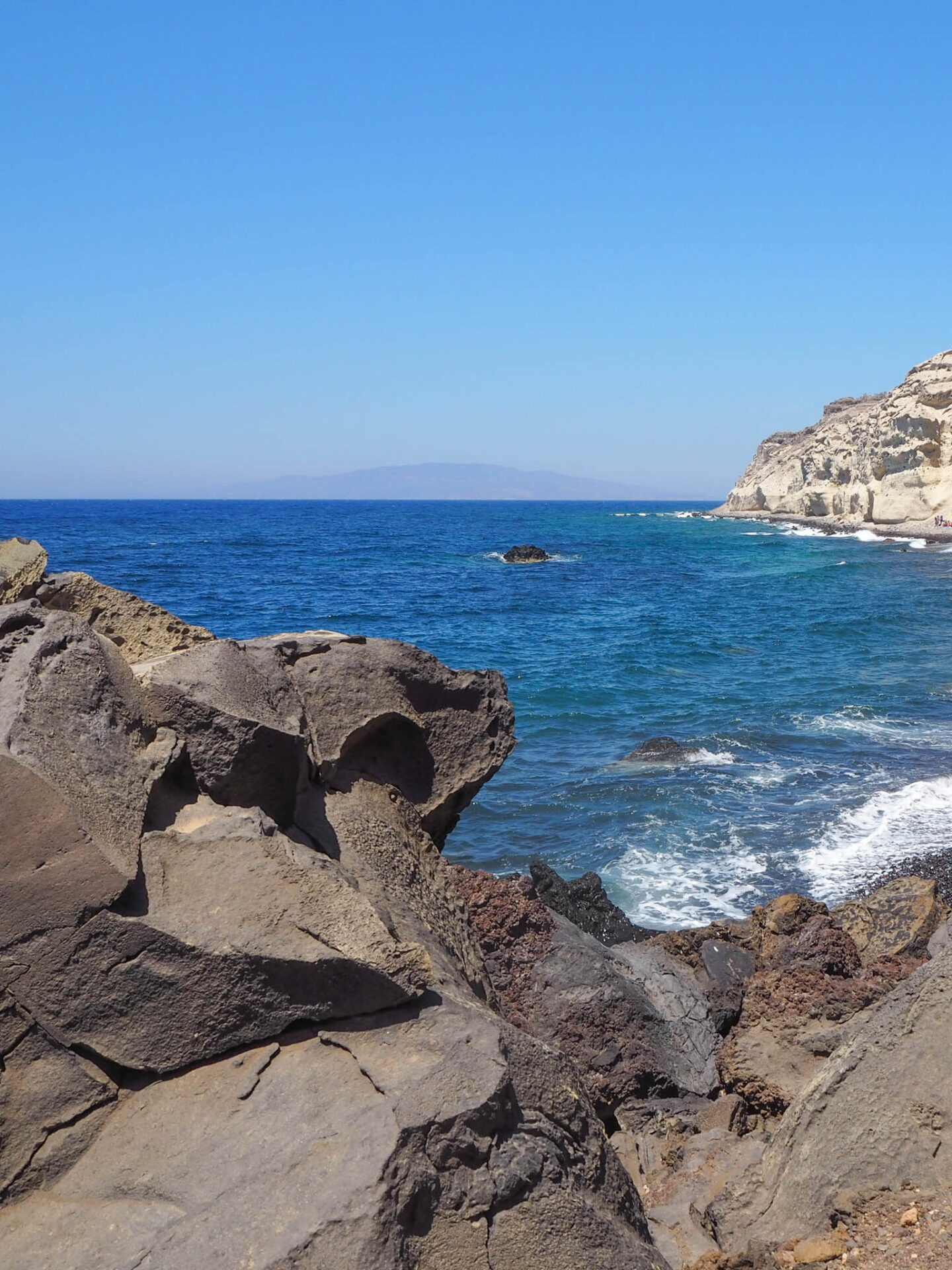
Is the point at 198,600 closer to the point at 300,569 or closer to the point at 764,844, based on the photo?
the point at 300,569

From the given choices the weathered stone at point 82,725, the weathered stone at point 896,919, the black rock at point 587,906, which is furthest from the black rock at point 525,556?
the weathered stone at point 82,725

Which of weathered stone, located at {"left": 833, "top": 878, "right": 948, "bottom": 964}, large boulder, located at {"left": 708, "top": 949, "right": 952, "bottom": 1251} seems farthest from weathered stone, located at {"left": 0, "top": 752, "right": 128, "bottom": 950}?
weathered stone, located at {"left": 833, "top": 878, "right": 948, "bottom": 964}

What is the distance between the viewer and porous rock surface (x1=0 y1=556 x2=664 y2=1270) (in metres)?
2.76

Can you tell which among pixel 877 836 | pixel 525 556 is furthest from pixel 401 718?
pixel 525 556

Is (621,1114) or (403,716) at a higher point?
(403,716)

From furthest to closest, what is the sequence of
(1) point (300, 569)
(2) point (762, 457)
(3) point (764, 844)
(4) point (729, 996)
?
(2) point (762, 457), (1) point (300, 569), (3) point (764, 844), (4) point (729, 996)

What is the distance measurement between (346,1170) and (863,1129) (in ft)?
7.96

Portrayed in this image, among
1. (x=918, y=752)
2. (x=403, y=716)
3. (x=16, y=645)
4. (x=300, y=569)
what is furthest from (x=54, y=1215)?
(x=300, y=569)

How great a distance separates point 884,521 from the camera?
221ft

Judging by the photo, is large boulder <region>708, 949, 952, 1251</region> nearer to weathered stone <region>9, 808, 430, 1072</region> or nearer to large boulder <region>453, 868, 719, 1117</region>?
large boulder <region>453, 868, 719, 1117</region>

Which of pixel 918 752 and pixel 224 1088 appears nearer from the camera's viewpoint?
pixel 224 1088

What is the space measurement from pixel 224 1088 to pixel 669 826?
10437 mm

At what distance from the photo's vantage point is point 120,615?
523cm

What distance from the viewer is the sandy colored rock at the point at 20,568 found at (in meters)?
5.01
